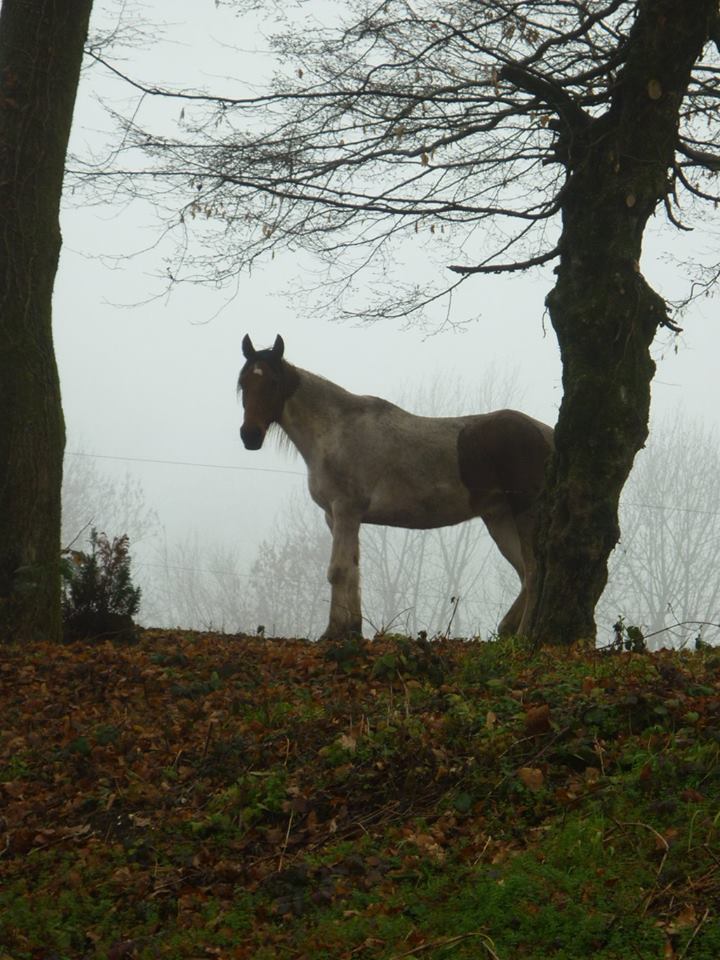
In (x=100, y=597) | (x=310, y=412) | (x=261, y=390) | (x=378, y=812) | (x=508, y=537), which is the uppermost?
(x=261, y=390)

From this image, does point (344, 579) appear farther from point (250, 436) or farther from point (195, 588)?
point (195, 588)

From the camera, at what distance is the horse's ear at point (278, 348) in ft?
38.6

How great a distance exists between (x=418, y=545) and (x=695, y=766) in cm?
4154

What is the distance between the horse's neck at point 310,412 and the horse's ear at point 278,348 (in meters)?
0.29

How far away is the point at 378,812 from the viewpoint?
5.33 m

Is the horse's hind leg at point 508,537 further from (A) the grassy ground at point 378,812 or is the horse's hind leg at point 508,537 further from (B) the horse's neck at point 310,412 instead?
(A) the grassy ground at point 378,812

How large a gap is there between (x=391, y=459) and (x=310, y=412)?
99 cm

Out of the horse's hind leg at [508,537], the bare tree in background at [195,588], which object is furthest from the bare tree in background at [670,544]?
the horse's hind leg at [508,537]

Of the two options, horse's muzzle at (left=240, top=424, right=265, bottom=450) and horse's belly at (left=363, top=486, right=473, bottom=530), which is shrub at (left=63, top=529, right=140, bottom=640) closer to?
horse's muzzle at (left=240, top=424, right=265, bottom=450)

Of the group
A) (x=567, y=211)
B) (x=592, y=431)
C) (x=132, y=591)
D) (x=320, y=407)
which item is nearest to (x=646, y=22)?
(x=567, y=211)

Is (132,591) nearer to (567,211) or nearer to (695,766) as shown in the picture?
(567,211)

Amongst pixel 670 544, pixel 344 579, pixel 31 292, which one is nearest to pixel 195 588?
pixel 670 544

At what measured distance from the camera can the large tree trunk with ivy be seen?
933 centimetres

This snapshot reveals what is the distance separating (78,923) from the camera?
498 centimetres
